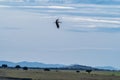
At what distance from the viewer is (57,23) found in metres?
53.0
